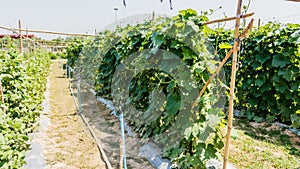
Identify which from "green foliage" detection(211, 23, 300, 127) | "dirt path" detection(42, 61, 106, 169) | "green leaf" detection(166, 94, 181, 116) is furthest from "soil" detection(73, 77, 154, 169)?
"green foliage" detection(211, 23, 300, 127)

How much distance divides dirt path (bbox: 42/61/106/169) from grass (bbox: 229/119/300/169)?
2.02 metres

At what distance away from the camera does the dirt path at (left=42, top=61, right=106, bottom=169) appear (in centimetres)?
359

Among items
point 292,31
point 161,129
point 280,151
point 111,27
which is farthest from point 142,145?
point 111,27

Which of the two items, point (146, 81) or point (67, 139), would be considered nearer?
point (146, 81)

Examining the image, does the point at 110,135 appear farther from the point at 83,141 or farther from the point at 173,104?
the point at 173,104

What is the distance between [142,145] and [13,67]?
234cm

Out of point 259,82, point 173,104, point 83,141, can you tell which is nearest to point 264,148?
point 259,82

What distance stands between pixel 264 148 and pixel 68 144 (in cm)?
335

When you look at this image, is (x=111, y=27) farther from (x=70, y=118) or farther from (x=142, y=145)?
(x=142, y=145)

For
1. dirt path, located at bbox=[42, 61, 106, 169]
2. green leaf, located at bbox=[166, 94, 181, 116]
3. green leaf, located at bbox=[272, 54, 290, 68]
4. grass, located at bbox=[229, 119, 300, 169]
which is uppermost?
green leaf, located at bbox=[272, 54, 290, 68]

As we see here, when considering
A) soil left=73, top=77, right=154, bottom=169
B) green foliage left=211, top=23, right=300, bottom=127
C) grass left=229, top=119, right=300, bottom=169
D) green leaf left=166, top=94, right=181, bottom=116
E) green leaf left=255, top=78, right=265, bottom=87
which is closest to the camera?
green leaf left=166, top=94, right=181, bottom=116

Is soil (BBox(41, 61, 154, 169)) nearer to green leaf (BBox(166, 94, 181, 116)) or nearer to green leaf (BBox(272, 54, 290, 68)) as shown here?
green leaf (BBox(166, 94, 181, 116))

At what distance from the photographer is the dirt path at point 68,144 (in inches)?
141

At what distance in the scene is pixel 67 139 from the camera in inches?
179
